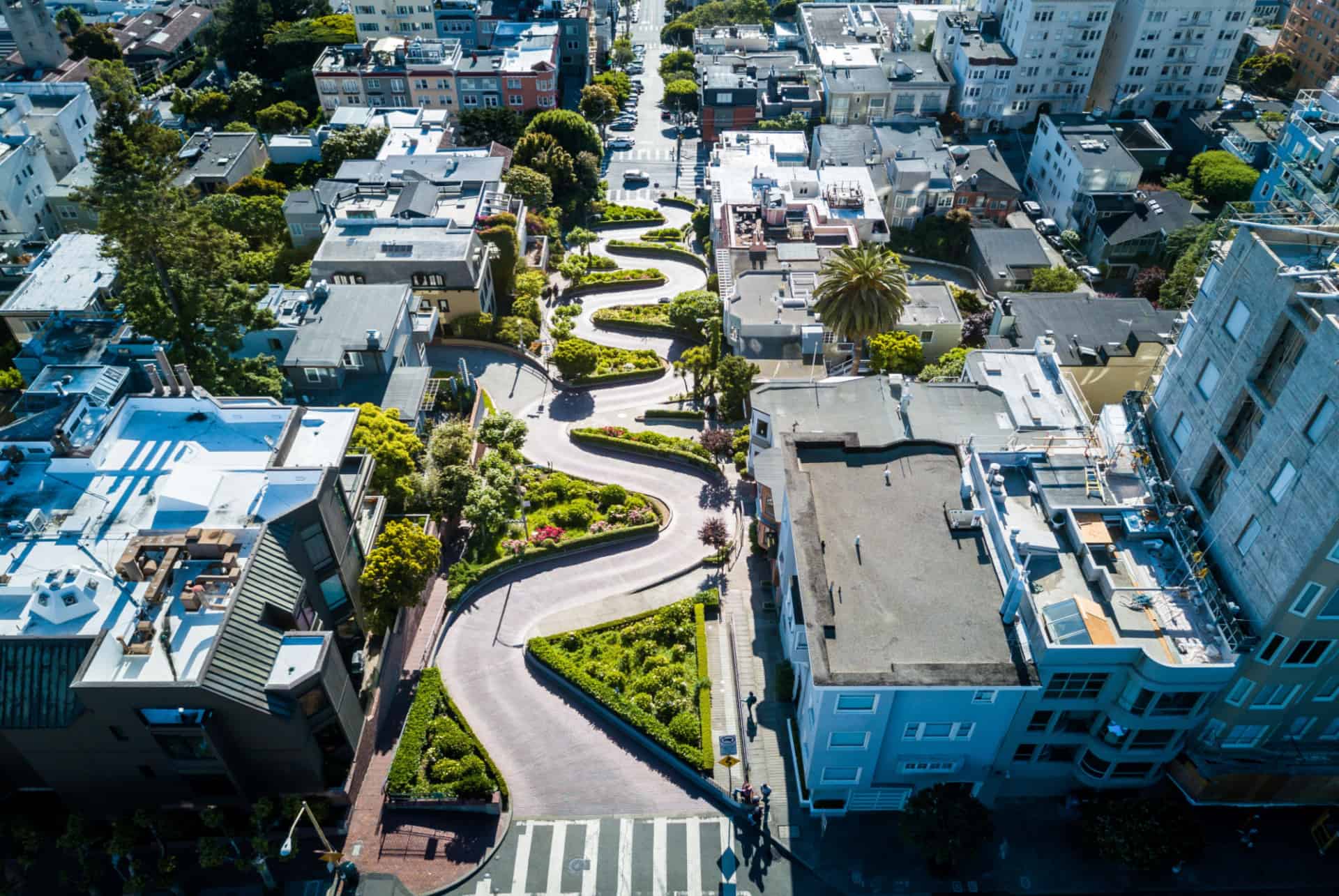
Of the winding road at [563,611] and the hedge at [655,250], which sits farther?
the hedge at [655,250]

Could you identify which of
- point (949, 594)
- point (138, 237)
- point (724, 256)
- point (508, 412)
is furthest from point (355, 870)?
point (724, 256)

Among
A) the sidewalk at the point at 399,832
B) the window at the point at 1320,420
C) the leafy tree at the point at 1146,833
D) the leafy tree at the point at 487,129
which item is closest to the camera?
the window at the point at 1320,420

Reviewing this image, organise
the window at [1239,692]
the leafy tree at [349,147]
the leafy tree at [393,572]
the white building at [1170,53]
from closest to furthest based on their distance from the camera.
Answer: the window at [1239,692] → the leafy tree at [393,572] → the leafy tree at [349,147] → the white building at [1170,53]

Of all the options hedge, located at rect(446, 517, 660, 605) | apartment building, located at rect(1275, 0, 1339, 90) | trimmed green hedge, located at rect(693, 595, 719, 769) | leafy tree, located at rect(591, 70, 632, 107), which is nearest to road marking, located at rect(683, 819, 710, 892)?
trimmed green hedge, located at rect(693, 595, 719, 769)

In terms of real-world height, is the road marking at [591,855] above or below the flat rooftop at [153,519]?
below

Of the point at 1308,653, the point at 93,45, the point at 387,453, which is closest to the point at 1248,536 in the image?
the point at 1308,653

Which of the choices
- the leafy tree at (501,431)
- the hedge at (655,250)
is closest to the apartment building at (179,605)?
Result: the leafy tree at (501,431)

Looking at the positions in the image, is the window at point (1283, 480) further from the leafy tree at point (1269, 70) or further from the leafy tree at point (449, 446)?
the leafy tree at point (1269, 70)
